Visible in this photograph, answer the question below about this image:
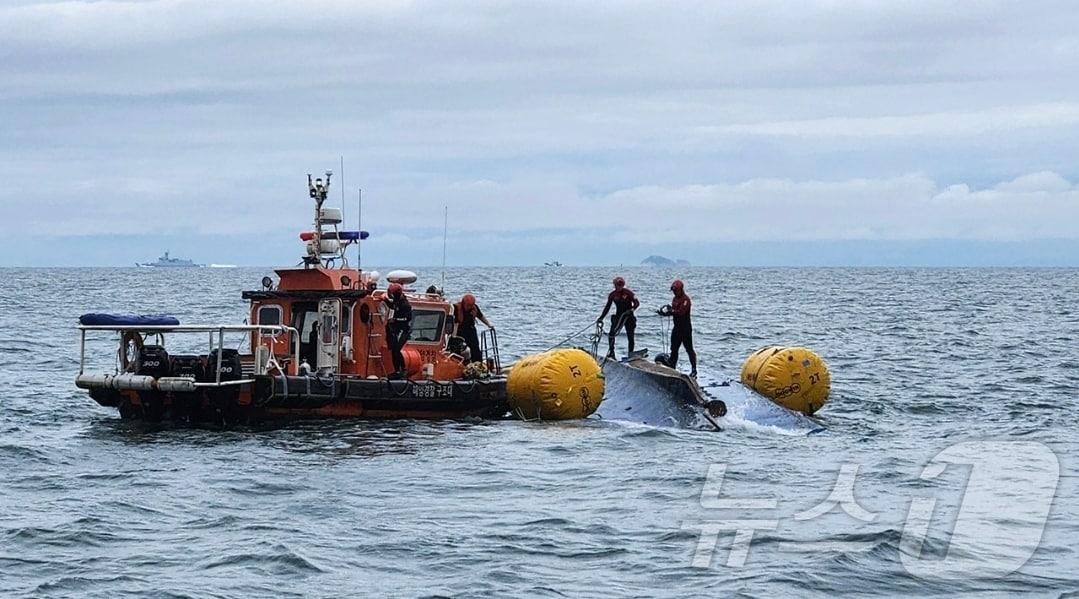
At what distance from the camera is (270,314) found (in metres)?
23.0

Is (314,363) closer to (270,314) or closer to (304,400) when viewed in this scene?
(270,314)

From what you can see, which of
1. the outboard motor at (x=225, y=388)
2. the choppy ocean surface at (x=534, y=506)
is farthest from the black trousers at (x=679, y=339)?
the outboard motor at (x=225, y=388)

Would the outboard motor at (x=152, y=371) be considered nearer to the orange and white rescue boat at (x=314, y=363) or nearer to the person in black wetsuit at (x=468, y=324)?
the orange and white rescue boat at (x=314, y=363)

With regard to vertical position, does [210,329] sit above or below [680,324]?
below

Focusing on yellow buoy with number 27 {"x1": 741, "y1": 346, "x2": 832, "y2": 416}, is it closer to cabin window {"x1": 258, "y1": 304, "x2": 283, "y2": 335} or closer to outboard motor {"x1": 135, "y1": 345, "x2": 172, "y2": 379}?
cabin window {"x1": 258, "y1": 304, "x2": 283, "y2": 335}

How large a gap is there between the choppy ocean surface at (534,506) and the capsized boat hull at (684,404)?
0.50 metres

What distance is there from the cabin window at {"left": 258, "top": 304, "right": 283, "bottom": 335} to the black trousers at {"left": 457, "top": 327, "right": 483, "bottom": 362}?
2.86m

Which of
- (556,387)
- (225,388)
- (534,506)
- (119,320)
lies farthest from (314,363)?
(534,506)

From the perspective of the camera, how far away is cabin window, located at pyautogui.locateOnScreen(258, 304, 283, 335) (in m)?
22.9

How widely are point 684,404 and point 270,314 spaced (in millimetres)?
6398

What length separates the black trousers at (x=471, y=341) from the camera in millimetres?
23812

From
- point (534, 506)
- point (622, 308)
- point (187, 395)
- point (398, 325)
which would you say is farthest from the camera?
point (622, 308)

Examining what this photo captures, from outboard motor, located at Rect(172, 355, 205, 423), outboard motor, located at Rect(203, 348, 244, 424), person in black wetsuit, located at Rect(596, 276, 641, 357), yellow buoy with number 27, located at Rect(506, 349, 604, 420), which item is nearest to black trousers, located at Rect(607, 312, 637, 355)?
person in black wetsuit, located at Rect(596, 276, 641, 357)

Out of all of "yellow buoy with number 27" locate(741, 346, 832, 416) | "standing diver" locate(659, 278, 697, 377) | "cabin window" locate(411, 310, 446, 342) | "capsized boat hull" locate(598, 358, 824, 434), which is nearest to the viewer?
"capsized boat hull" locate(598, 358, 824, 434)
